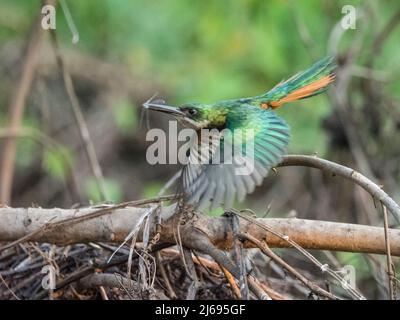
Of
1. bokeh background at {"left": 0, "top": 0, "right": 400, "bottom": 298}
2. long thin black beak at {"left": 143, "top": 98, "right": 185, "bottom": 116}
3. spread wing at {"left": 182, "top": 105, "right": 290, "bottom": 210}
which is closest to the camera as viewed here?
spread wing at {"left": 182, "top": 105, "right": 290, "bottom": 210}

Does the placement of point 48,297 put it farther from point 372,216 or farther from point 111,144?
point 111,144

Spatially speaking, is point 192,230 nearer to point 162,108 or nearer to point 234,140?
point 234,140

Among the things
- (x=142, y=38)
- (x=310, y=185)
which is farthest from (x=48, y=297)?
(x=142, y=38)

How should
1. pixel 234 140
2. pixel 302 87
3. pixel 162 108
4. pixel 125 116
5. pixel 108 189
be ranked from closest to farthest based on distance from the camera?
pixel 234 140 → pixel 162 108 → pixel 302 87 → pixel 108 189 → pixel 125 116

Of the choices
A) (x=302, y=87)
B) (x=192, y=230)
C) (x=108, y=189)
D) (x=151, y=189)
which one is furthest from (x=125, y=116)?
(x=192, y=230)

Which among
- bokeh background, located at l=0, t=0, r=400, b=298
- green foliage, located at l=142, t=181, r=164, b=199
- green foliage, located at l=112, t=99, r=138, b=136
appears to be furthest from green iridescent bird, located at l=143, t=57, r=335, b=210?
green foliage, located at l=112, t=99, r=138, b=136

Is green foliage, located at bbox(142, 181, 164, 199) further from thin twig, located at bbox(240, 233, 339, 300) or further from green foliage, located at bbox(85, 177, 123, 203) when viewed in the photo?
thin twig, located at bbox(240, 233, 339, 300)
